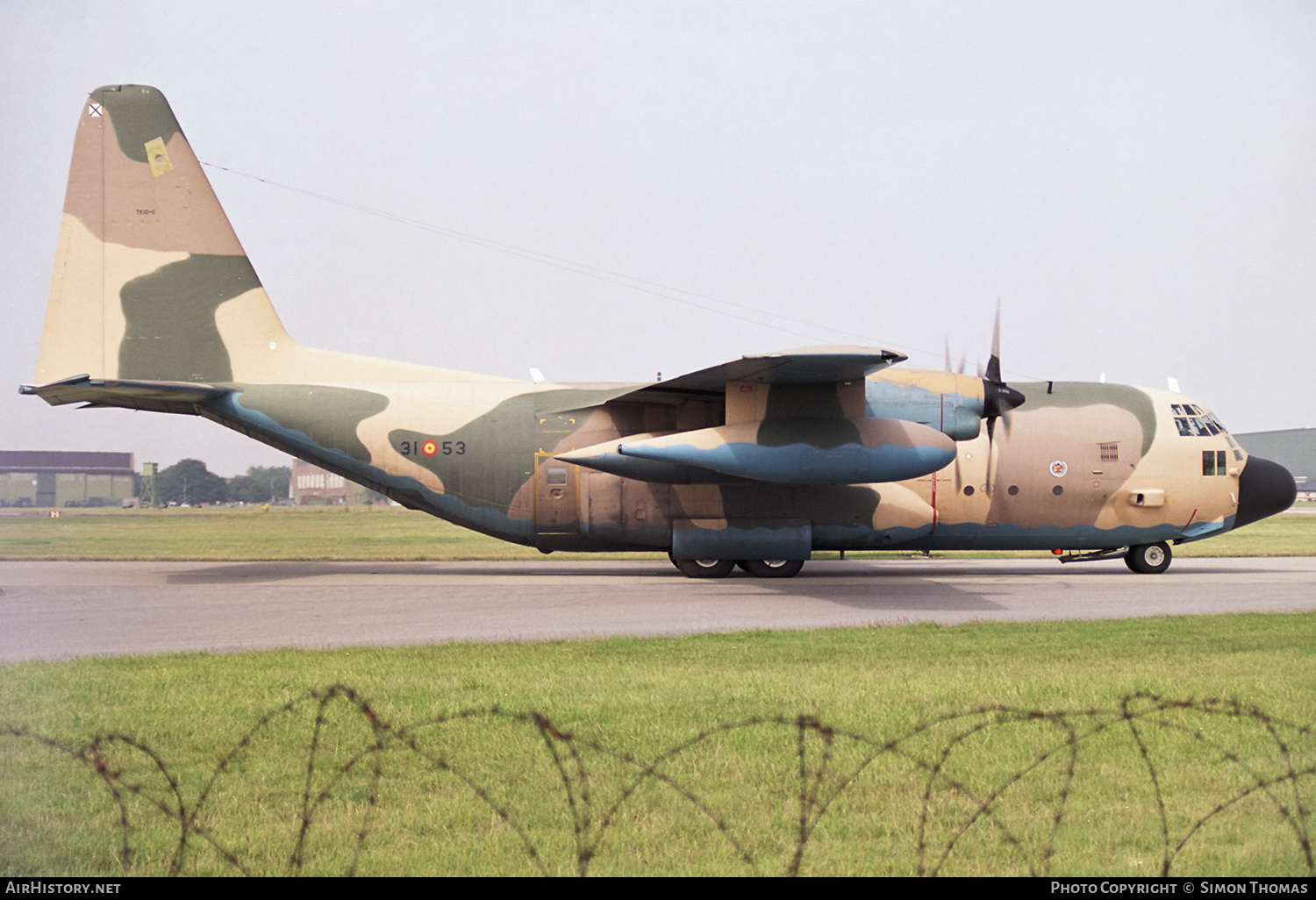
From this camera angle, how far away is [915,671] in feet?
36.2

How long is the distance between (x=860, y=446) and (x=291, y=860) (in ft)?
51.1

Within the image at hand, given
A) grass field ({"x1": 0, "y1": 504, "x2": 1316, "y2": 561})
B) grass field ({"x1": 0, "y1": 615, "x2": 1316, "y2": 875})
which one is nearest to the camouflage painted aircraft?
grass field ({"x1": 0, "y1": 504, "x2": 1316, "y2": 561})

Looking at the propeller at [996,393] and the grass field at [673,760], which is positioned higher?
the propeller at [996,393]

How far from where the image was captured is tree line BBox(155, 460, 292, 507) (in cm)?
7894

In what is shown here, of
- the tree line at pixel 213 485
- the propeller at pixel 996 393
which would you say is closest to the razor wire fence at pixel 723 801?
the propeller at pixel 996 393

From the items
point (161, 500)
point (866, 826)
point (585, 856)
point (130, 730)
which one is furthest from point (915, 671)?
point (161, 500)

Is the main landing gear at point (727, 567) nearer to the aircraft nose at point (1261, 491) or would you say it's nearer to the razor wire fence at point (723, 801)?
the aircraft nose at point (1261, 491)

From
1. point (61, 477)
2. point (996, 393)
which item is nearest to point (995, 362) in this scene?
point (996, 393)

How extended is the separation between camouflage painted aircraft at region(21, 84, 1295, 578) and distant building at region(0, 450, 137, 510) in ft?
6.36

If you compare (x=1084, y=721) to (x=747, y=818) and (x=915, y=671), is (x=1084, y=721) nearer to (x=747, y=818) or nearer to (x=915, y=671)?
(x=915, y=671)

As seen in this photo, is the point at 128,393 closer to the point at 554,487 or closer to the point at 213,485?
the point at 554,487

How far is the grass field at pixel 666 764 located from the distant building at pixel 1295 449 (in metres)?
114

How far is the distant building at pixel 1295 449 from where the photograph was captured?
10762cm

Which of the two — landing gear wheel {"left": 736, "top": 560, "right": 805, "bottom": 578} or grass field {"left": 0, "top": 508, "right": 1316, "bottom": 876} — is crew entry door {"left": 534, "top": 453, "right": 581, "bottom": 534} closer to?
landing gear wheel {"left": 736, "top": 560, "right": 805, "bottom": 578}
